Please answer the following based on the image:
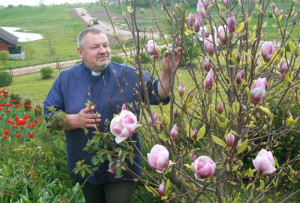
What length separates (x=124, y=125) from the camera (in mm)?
1189

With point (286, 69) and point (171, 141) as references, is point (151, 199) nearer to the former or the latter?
point (171, 141)

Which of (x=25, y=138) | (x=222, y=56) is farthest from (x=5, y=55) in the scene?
(x=222, y=56)

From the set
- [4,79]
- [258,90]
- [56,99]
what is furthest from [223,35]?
[4,79]

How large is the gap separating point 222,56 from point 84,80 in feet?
3.95

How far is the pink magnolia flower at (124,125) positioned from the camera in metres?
1.19

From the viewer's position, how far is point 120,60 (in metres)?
17.1

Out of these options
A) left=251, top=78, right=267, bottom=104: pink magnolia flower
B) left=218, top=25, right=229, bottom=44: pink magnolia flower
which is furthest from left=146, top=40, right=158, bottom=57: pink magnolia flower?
left=251, top=78, right=267, bottom=104: pink magnolia flower

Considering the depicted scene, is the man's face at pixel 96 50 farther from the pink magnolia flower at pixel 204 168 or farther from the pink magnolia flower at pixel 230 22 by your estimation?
the pink magnolia flower at pixel 204 168

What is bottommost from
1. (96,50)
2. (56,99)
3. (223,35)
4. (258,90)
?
(56,99)

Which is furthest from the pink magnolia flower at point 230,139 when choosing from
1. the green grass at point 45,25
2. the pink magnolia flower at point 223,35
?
the green grass at point 45,25

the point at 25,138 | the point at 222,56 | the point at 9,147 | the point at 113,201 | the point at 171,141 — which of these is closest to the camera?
the point at 171,141

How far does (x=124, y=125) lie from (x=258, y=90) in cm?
53

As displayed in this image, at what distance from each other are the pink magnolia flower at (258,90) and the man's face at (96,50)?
59.2 inches

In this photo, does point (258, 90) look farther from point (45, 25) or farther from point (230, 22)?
point (45, 25)
